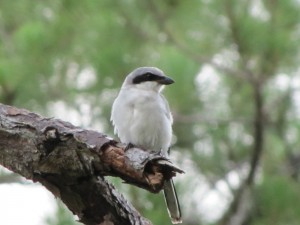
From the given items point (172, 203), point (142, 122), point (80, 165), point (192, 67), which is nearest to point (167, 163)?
point (80, 165)

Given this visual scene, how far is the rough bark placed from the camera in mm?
1958

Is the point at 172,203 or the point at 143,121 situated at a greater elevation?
the point at 143,121

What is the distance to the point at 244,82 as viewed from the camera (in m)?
4.36

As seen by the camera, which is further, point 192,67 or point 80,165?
point 192,67

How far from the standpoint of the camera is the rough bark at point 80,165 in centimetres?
196

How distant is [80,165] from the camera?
6.49ft

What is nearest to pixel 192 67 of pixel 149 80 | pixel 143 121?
pixel 149 80

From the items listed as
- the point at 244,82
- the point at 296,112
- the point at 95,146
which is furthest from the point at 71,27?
the point at 95,146

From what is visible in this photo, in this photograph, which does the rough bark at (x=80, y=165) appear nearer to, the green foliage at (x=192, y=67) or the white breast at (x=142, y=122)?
the white breast at (x=142, y=122)

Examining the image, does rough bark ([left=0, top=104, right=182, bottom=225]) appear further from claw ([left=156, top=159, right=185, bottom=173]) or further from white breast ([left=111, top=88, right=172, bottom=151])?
white breast ([left=111, top=88, right=172, bottom=151])

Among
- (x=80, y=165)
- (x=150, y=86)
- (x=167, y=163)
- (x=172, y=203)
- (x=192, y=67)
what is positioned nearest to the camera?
(x=167, y=163)

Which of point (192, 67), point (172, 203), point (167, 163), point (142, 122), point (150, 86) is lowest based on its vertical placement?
point (167, 163)

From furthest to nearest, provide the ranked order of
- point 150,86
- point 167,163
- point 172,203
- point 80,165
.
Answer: point 150,86
point 172,203
point 80,165
point 167,163

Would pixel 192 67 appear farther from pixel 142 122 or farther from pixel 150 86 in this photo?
pixel 142 122
